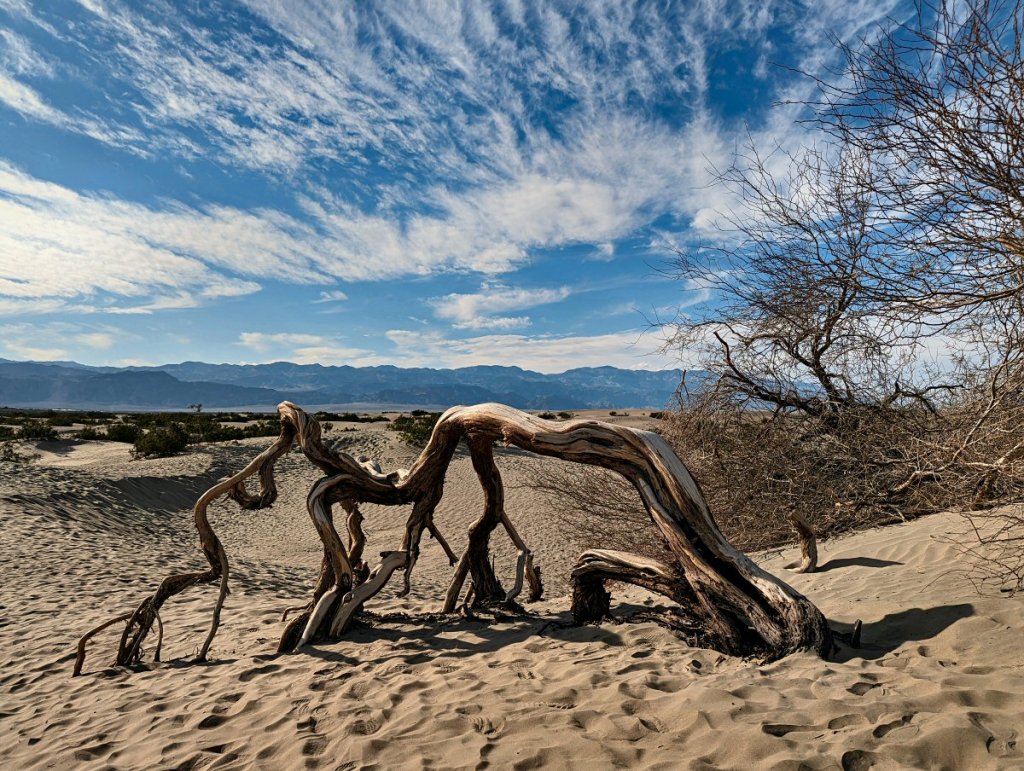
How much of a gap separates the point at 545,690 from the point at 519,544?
2.49 metres

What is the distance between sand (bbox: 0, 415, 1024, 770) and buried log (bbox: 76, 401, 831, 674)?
246mm

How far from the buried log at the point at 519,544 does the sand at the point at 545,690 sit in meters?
0.25

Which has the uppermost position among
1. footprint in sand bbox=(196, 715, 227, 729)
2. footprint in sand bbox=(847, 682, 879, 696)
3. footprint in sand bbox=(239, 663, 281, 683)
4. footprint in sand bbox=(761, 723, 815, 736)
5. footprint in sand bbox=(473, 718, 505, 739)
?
footprint in sand bbox=(847, 682, 879, 696)

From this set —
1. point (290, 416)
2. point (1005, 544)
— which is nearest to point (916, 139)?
point (1005, 544)

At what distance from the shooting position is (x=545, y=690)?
3.68 m

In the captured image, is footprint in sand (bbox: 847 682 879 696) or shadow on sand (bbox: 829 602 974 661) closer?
footprint in sand (bbox: 847 682 879 696)

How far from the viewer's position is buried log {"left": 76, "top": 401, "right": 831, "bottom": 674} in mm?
3932

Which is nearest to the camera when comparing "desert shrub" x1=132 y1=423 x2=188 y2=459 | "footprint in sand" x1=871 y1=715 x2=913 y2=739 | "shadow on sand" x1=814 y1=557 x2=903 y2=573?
→ "footprint in sand" x1=871 y1=715 x2=913 y2=739

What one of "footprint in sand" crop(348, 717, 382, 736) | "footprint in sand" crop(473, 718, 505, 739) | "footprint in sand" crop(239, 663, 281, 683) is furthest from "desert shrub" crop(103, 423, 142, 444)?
"footprint in sand" crop(473, 718, 505, 739)

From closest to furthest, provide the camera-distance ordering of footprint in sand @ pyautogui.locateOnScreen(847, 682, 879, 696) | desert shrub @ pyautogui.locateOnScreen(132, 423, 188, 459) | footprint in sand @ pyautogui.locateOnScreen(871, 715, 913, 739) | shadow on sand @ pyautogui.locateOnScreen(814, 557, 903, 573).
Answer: footprint in sand @ pyautogui.locateOnScreen(871, 715, 913, 739) < footprint in sand @ pyautogui.locateOnScreen(847, 682, 879, 696) < shadow on sand @ pyautogui.locateOnScreen(814, 557, 903, 573) < desert shrub @ pyautogui.locateOnScreen(132, 423, 188, 459)

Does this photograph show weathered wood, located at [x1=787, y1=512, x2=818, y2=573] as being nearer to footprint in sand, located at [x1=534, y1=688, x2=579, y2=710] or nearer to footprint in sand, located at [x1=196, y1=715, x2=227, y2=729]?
footprint in sand, located at [x1=534, y1=688, x2=579, y2=710]

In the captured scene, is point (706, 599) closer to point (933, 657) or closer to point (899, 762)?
point (933, 657)

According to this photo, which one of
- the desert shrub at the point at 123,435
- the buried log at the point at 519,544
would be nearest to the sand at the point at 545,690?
the buried log at the point at 519,544

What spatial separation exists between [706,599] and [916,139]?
392 cm
